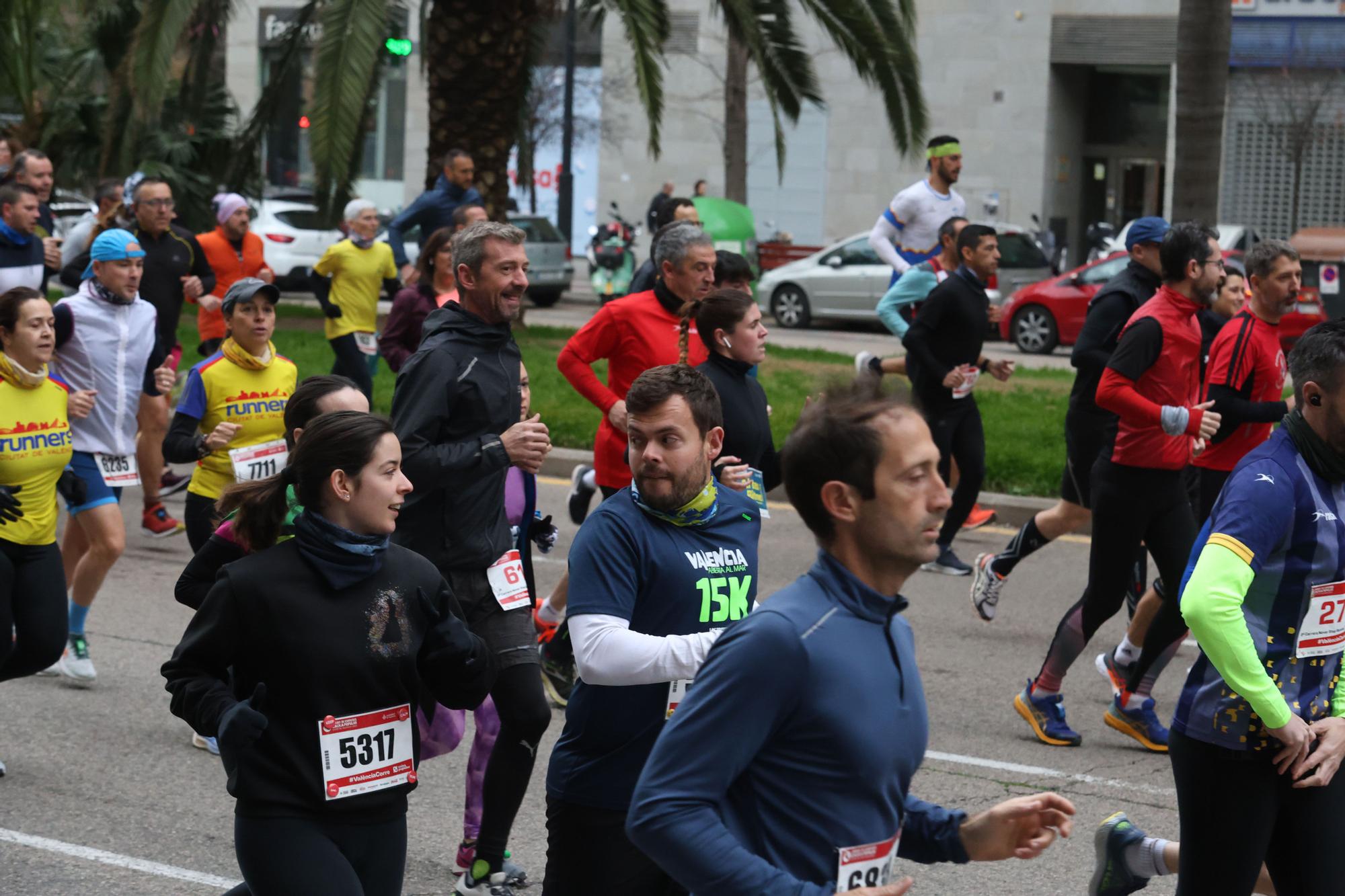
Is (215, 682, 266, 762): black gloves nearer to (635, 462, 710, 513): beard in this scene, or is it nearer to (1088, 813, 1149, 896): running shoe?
(635, 462, 710, 513): beard

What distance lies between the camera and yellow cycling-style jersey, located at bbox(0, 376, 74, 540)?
612cm

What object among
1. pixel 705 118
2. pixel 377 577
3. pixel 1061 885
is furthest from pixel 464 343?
pixel 705 118

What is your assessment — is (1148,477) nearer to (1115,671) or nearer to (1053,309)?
(1115,671)

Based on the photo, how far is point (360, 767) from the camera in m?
3.56

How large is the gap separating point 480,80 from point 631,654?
1381 cm

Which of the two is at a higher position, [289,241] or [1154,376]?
[289,241]

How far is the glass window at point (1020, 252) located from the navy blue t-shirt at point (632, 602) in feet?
72.1

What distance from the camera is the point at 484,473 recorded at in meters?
5.06

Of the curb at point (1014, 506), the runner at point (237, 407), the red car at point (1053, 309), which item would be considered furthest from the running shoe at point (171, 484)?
the red car at point (1053, 309)

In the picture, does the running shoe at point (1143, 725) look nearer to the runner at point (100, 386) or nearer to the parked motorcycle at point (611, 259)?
the runner at point (100, 386)

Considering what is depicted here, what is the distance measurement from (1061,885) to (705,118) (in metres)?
35.1

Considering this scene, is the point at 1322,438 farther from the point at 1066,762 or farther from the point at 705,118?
the point at 705,118

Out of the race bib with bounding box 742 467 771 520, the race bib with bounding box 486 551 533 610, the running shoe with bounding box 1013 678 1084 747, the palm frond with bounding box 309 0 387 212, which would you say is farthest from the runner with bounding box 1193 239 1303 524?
the palm frond with bounding box 309 0 387 212

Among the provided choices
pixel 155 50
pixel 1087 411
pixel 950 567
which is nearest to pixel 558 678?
pixel 1087 411
